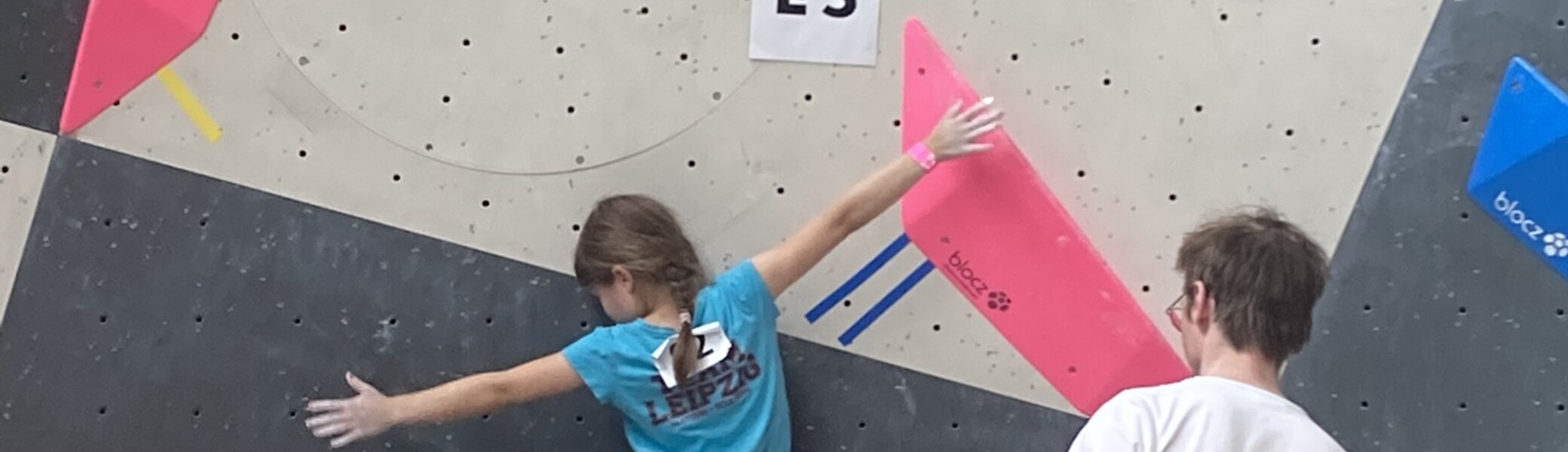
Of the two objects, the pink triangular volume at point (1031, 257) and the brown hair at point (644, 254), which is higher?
the brown hair at point (644, 254)

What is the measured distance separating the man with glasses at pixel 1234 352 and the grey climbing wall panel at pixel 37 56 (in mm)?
1208

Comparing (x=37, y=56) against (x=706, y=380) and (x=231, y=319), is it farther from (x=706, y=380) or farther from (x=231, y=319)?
(x=706, y=380)

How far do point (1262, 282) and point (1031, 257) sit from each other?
333 millimetres

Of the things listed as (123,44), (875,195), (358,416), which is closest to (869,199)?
(875,195)

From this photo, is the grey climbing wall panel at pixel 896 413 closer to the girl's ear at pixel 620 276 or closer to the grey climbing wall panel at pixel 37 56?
the girl's ear at pixel 620 276

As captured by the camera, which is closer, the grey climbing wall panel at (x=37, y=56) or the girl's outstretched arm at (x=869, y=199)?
the girl's outstretched arm at (x=869, y=199)

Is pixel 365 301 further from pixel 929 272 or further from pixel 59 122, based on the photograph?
pixel 929 272

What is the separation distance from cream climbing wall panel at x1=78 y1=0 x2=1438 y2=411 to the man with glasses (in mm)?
217

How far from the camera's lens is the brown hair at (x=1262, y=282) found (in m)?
1.07

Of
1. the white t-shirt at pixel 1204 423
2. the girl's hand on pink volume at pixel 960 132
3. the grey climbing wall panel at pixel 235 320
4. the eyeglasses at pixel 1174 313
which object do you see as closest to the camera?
the white t-shirt at pixel 1204 423

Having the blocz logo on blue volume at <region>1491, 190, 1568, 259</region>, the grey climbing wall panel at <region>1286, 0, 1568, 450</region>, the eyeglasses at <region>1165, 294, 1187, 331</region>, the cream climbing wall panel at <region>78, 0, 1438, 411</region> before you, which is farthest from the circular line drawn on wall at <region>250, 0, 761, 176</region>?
the blocz logo on blue volume at <region>1491, 190, 1568, 259</region>

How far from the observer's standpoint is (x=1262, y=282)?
1.08 meters

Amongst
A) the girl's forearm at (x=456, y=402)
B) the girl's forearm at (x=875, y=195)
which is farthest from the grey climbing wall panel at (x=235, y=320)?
the girl's forearm at (x=875, y=195)

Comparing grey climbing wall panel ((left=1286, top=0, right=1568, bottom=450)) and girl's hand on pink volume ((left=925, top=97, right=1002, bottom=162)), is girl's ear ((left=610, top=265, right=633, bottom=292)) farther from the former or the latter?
grey climbing wall panel ((left=1286, top=0, right=1568, bottom=450))
